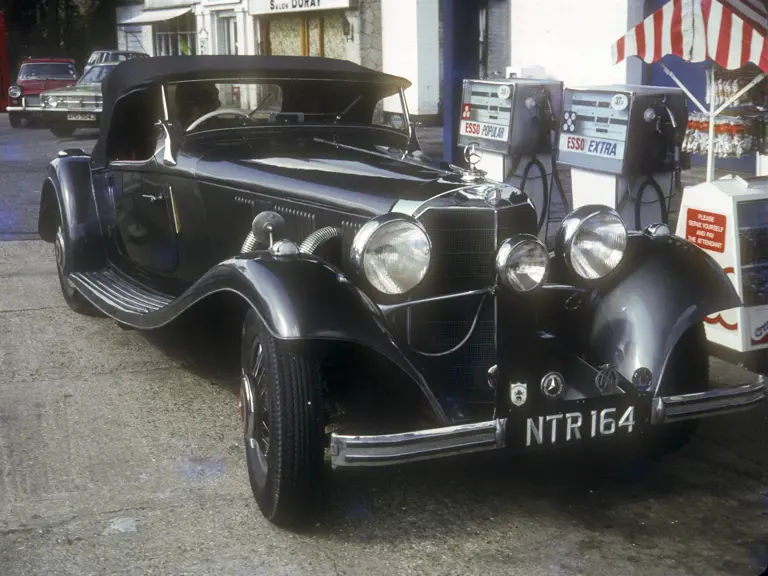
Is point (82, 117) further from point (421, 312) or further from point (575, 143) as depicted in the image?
point (421, 312)

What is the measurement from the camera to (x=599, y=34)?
1349 cm

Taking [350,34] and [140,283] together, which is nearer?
[140,283]

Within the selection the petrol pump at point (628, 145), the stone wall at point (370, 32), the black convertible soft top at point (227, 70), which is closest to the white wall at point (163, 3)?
the stone wall at point (370, 32)

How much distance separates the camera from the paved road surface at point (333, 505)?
10.7 ft

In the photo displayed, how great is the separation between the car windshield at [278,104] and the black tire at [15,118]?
18228mm

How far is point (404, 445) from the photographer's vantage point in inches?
125

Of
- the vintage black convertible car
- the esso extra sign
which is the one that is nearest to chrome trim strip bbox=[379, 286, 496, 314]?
the vintage black convertible car

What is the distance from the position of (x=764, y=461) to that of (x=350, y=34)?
19.4 metres

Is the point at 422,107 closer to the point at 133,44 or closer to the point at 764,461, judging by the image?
the point at 764,461

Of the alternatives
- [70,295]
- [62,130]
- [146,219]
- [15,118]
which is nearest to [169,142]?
[146,219]

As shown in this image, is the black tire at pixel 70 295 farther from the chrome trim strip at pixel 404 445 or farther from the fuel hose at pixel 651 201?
the fuel hose at pixel 651 201

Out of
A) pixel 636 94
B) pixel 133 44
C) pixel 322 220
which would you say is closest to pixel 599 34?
pixel 636 94

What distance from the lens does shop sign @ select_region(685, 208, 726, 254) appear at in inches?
202

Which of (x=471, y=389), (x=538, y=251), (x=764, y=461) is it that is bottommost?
(x=764, y=461)
